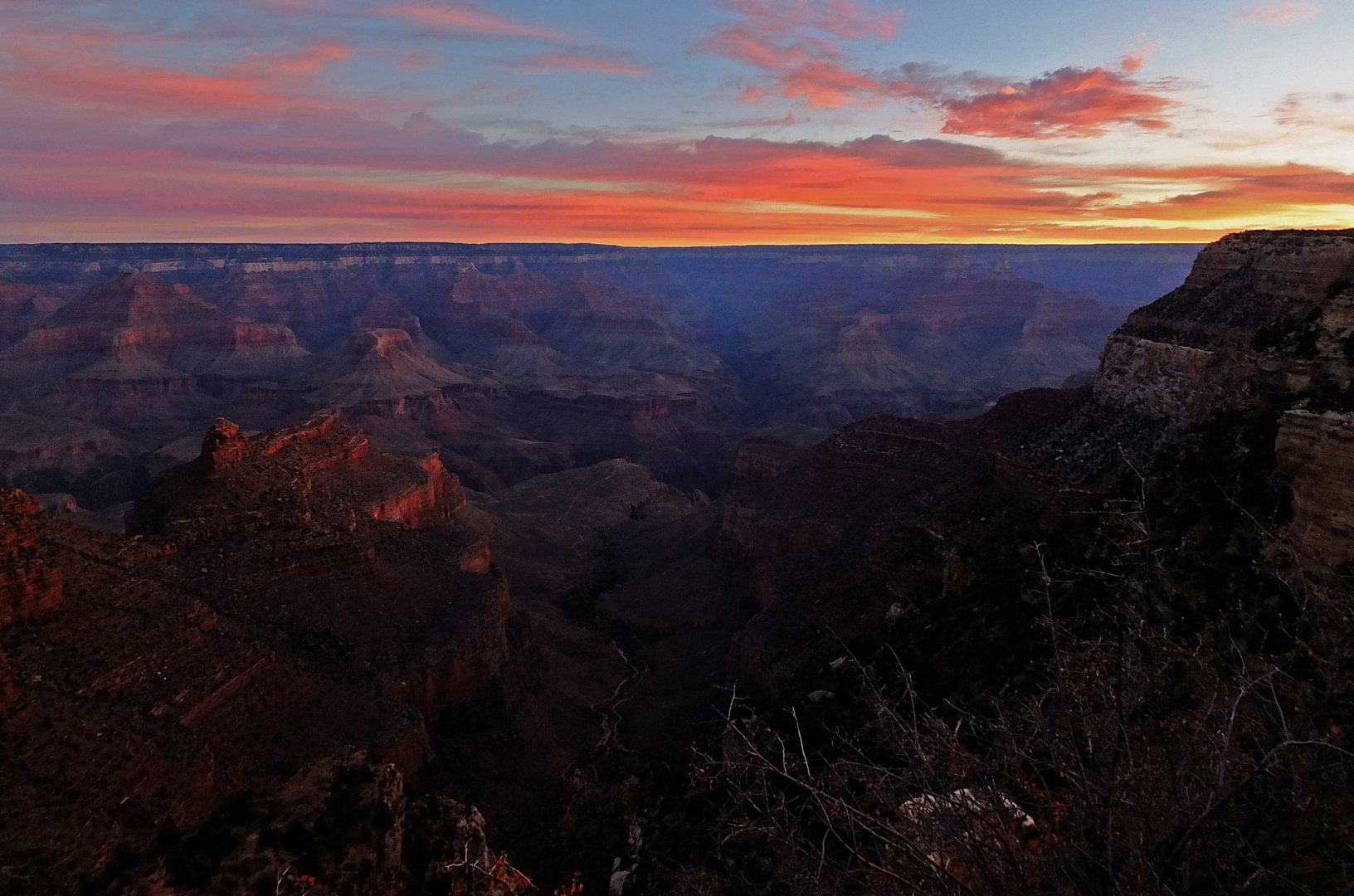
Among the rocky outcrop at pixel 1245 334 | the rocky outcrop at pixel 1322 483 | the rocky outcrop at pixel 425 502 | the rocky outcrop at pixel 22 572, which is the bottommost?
the rocky outcrop at pixel 425 502

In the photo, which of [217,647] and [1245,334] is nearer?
[217,647]

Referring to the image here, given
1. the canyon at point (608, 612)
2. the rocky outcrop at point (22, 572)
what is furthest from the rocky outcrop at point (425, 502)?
the rocky outcrop at point (22, 572)

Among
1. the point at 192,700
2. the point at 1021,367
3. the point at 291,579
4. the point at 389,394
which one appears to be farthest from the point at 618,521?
the point at 1021,367

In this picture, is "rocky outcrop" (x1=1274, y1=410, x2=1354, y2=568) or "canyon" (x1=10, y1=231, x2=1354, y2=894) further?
"rocky outcrop" (x1=1274, y1=410, x2=1354, y2=568)

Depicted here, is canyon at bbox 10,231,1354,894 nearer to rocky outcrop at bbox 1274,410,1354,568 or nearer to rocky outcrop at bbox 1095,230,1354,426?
rocky outcrop at bbox 1274,410,1354,568

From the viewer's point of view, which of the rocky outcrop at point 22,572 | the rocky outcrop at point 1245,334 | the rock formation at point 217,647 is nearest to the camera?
the rock formation at point 217,647

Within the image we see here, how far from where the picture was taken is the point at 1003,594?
88.3 ft

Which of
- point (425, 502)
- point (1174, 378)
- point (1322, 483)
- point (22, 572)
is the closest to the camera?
point (1322, 483)

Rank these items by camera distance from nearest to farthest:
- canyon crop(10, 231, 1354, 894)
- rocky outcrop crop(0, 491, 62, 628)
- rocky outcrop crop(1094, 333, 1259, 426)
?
canyon crop(10, 231, 1354, 894) → rocky outcrop crop(0, 491, 62, 628) → rocky outcrop crop(1094, 333, 1259, 426)

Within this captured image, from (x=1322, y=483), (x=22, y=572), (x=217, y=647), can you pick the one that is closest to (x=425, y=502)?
(x=217, y=647)

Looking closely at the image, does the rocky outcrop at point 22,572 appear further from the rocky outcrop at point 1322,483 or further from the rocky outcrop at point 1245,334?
the rocky outcrop at point 1245,334

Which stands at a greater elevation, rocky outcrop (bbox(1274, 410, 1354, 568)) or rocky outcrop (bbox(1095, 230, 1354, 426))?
rocky outcrop (bbox(1095, 230, 1354, 426))

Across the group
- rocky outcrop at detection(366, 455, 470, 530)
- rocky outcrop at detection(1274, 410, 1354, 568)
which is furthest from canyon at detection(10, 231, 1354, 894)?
rocky outcrop at detection(366, 455, 470, 530)

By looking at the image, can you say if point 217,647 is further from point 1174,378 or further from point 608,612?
point 1174,378
